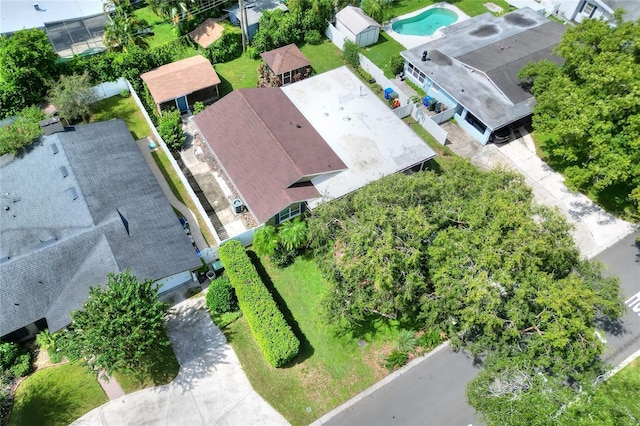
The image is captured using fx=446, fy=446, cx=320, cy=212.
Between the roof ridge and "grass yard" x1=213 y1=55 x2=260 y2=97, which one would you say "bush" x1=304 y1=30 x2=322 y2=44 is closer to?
"grass yard" x1=213 y1=55 x2=260 y2=97

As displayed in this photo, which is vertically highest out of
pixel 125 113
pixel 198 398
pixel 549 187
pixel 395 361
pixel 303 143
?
pixel 303 143

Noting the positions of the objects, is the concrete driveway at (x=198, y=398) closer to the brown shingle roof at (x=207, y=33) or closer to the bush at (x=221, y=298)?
the bush at (x=221, y=298)

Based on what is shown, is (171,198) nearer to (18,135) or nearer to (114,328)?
(18,135)

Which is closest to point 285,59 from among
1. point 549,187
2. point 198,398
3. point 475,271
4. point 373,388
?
point 549,187

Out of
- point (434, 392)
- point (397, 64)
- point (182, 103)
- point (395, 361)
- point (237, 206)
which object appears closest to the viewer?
point (434, 392)

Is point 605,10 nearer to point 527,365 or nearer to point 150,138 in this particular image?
point 527,365

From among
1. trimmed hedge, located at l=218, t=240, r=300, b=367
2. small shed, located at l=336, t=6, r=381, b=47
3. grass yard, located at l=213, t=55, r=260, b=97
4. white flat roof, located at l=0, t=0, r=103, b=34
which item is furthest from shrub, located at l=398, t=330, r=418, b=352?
white flat roof, located at l=0, t=0, r=103, b=34
